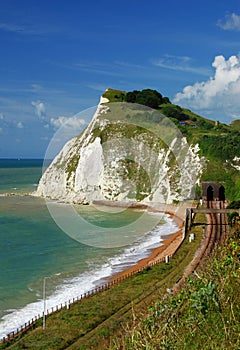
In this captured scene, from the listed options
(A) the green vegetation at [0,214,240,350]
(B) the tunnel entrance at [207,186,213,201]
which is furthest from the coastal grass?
(B) the tunnel entrance at [207,186,213,201]

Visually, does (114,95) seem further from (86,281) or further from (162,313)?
(162,313)

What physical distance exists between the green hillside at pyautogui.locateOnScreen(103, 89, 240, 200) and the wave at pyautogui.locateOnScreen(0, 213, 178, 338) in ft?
62.6

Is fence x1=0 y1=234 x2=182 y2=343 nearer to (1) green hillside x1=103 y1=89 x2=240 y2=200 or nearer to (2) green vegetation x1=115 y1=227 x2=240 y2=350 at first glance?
(2) green vegetation x1=115 y1=227 x2=240 y2=350

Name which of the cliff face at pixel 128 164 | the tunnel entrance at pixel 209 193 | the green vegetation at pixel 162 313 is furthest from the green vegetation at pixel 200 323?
the cliff face at pixel 128 164

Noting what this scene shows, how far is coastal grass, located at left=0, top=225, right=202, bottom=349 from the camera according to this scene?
16578 millimetres

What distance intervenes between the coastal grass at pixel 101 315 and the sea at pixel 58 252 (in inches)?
86.6

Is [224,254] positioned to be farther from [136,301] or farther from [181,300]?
[136,301]

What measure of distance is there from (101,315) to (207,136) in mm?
52344

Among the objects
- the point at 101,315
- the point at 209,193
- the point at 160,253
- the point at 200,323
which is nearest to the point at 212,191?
the point at 209,193

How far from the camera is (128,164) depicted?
7044 cm

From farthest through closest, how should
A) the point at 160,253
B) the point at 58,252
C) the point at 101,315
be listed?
the point at 58,252, the point at 160,253, the point at 101,315

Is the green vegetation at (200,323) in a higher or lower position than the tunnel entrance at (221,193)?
lower

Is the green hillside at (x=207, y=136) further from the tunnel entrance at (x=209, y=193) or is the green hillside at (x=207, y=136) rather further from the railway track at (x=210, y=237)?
the railway track at (x=210, y=237)

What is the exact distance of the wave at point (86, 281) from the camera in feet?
67.9
